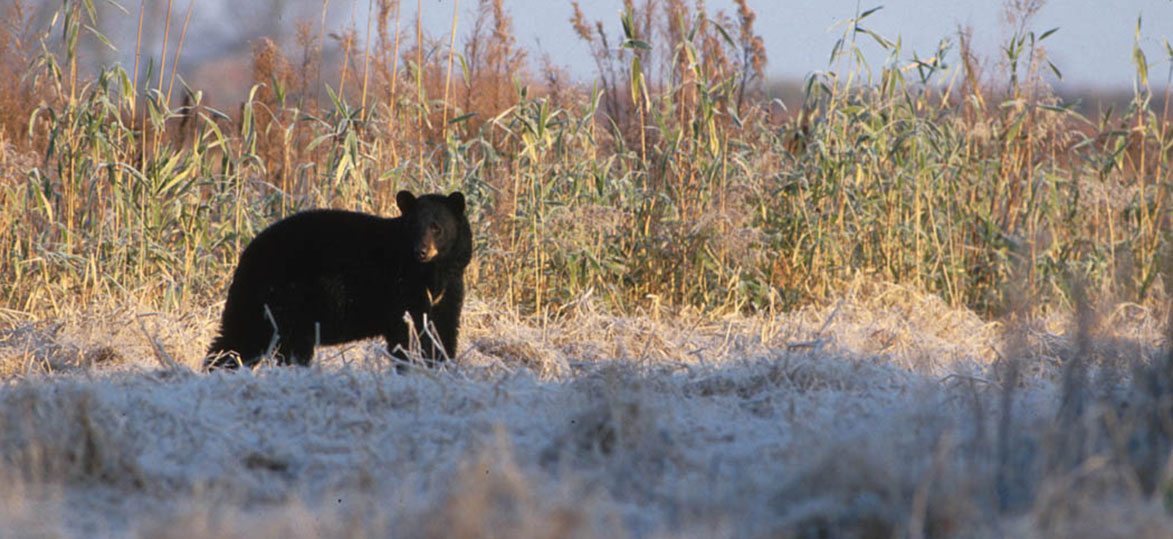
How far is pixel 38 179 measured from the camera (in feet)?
19.5

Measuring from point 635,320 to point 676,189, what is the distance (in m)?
1.45

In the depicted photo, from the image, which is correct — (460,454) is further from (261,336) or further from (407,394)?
(261,336)

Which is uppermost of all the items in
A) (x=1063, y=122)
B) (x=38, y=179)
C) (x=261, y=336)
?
(x=1063, y=122)

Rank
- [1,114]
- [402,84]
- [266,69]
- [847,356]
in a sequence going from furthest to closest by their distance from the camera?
[266,69] → [1,114] → [402,84] → [847,356]

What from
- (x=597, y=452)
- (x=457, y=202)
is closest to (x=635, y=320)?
(x=457, y=202)

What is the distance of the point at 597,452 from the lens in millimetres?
2393

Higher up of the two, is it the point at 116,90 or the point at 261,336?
the point at 116,90

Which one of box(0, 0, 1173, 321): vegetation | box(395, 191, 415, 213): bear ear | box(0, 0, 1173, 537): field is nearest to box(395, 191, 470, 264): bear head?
box(395, 191, 415, 213): bear ear

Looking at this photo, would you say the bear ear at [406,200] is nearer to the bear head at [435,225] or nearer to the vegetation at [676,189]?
the bear head at [435,225]

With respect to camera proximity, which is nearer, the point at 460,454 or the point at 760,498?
the point at 760,498

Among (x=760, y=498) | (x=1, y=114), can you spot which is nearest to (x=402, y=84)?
(x=1, y=114)

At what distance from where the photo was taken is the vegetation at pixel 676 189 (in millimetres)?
6062

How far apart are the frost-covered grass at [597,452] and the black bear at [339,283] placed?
0.70m

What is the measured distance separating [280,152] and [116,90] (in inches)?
132
